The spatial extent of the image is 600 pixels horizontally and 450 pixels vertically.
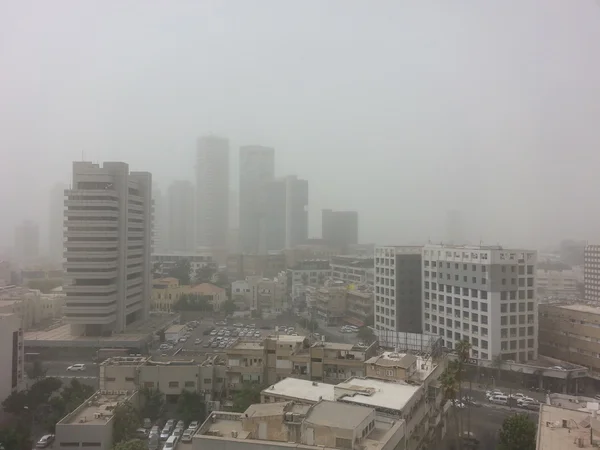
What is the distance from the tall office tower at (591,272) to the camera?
1695 centimetres

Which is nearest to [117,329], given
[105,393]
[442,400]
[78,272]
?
[78,272]

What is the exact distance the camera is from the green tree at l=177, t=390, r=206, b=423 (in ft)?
21.6

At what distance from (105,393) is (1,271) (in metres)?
8.24

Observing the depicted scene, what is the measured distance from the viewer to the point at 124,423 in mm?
5750

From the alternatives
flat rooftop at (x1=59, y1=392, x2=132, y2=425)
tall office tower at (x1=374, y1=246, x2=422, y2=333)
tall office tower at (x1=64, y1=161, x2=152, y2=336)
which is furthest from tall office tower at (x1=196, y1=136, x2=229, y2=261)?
flat rooftop at (x1=59, y1=392, x2=132, y2=425)

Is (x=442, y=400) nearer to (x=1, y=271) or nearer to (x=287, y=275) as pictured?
(x=1, y=271)

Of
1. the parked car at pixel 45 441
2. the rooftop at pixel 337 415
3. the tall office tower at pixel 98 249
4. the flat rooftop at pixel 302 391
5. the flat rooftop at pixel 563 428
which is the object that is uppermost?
the tall office tower at pixel 98 249

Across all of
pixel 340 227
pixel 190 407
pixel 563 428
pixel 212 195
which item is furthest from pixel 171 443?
pixel 340 227

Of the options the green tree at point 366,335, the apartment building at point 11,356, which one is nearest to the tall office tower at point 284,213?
the green tree at point 366,335

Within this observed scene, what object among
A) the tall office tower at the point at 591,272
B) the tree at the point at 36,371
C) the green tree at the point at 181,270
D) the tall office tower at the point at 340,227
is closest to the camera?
the tree at the point at 36,371

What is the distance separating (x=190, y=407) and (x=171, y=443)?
0.91 metres

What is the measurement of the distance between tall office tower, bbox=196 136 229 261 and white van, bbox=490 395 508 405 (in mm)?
17624

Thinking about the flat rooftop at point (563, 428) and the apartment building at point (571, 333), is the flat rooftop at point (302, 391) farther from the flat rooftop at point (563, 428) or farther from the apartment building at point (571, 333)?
the apartment building at point (571, 333)

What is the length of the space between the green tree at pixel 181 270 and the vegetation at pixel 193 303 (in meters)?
4.04
